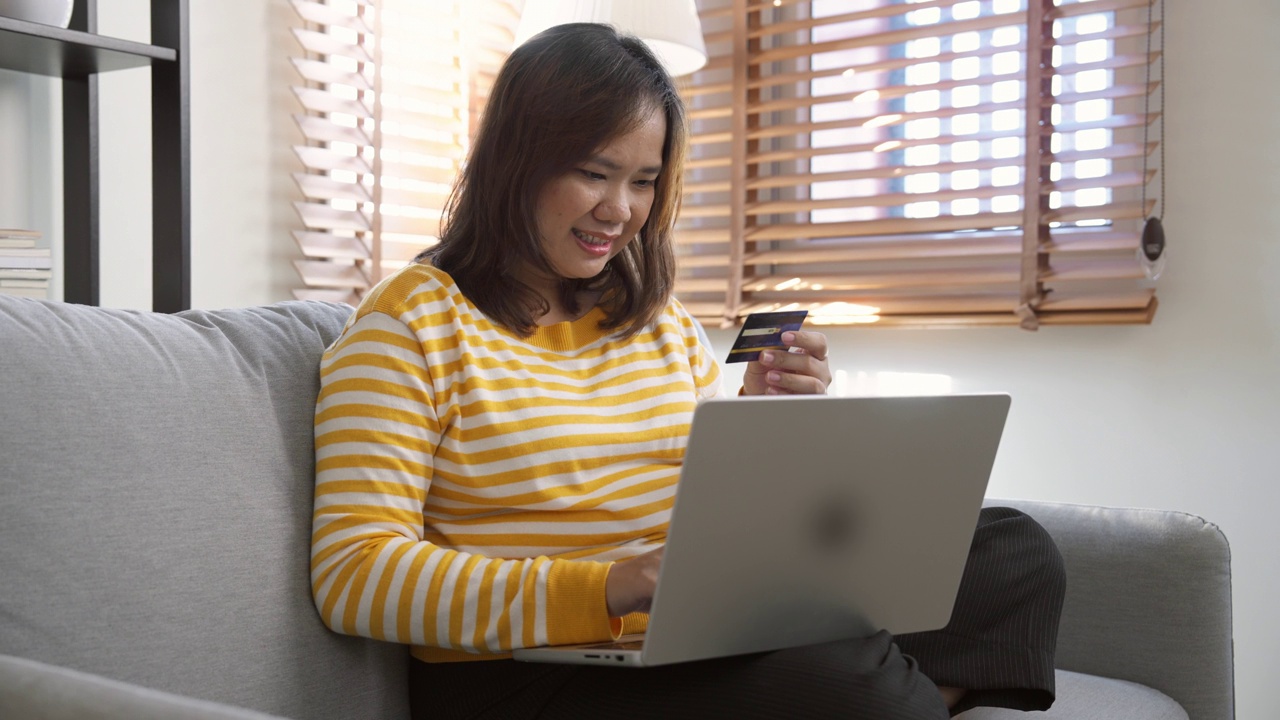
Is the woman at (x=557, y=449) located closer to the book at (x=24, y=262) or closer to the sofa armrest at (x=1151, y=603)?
the sofa armrest at (x=1151, y=603)

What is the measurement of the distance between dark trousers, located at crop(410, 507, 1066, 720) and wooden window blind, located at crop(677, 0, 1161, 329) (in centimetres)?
99

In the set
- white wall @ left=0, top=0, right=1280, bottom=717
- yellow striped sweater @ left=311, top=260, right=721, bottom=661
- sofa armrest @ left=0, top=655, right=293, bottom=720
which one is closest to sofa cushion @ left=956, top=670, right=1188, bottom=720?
yellow striped sweater @ left=311, top=260, right=721, bottom=661

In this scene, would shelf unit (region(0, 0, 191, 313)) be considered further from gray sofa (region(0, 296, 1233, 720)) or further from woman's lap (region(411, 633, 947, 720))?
woman's lap (region(411, 633, 947, 720))

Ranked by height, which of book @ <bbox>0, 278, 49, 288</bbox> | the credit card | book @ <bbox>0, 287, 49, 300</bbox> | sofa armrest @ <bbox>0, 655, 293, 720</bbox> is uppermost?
book @ <bbox>0, 278, 49, 288</bbox>

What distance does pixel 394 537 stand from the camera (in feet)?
3.34

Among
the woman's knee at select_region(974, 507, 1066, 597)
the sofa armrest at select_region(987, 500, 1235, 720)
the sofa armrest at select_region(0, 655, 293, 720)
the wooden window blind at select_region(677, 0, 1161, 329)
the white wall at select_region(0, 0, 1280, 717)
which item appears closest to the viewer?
the sofa armrest at select_region(0, 655, 293, 720)

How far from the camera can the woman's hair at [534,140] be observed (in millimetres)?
1241

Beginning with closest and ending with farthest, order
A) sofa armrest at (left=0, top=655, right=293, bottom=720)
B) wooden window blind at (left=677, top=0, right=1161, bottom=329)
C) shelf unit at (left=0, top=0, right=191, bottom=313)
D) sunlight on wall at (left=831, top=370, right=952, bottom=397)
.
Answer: sofa armrest at (left=0, top=655, right=293, bottom=720), shelf unit at (left=0, top=0, right=191, bottom=313), wooden window blind at (left=677, top=0, right=1161, bottom=329), sunlight on wall at (left=831, top=370, right=952, bottom=397)

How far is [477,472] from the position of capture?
1110 millimetres

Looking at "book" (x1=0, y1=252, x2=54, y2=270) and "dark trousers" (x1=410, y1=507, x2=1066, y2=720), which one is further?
"book" (x1=0, y1=252, x2=54, y2=270)

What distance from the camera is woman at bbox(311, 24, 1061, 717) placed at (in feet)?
3.22

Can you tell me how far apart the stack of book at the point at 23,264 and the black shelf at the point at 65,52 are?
27 cm

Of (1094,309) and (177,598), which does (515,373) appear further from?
(1094,309)

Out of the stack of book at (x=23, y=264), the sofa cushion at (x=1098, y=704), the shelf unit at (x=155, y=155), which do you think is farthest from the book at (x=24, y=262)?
the sofa cushion at (x=1098, y=704)
